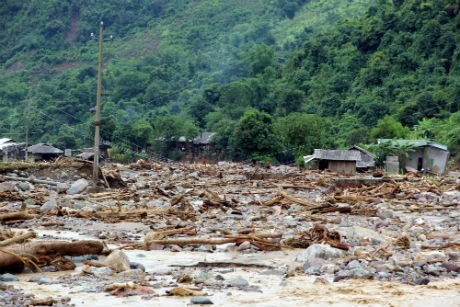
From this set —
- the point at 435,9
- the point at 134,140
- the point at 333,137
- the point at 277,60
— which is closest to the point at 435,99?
the point at 333,137

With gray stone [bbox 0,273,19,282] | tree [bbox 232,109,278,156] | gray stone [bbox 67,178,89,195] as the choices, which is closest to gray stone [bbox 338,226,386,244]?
gray stone [bbox 0,273,19,282]

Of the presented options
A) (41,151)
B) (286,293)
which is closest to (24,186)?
(286,293)

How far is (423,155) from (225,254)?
36.1m

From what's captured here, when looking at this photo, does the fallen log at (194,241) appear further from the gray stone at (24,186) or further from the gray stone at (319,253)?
the gray stone at (24,186)

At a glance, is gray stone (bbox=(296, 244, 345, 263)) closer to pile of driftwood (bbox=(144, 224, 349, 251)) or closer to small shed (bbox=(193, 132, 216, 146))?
pile of driftwood (bbox=(144, 224, 349, 251))

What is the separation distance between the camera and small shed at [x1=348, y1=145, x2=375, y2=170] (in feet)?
131

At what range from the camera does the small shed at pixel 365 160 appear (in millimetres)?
39800

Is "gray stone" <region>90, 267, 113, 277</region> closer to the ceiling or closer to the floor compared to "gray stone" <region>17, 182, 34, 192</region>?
closer to the ceiling

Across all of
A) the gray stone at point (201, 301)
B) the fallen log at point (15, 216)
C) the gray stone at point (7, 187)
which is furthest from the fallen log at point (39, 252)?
the gray stone at point (7, 187)

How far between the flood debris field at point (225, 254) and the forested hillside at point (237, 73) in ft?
113

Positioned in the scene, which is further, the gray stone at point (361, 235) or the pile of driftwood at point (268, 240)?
the gray stone at point (361, 235)

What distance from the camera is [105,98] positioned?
3708 inches

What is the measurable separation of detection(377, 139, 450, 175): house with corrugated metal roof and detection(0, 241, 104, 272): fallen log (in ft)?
117

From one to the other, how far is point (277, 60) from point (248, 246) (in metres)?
90.0
